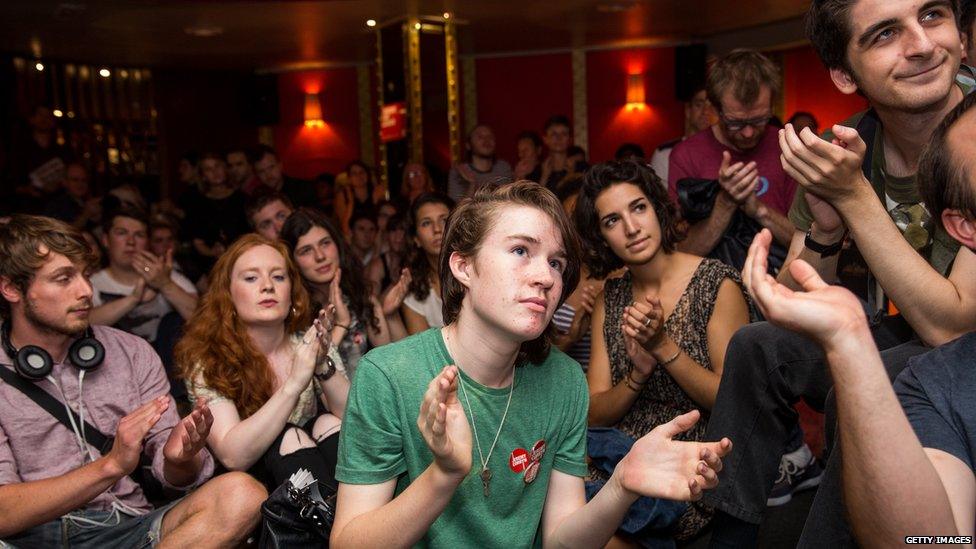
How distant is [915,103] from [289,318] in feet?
6.75

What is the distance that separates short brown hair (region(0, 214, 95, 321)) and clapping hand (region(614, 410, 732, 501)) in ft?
5.77

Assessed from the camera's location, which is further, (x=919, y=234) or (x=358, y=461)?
(x=919, y=234)

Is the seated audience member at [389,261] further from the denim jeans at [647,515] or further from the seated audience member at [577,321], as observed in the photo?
the denim jeans at [647,515]

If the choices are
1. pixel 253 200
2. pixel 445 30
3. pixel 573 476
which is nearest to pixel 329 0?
pixel 445 30

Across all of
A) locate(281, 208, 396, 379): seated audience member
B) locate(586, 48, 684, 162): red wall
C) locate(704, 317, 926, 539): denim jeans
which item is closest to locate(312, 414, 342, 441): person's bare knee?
locate(281, 208, 396, 379): seated audience member

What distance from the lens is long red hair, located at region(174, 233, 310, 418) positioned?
2.67 metres

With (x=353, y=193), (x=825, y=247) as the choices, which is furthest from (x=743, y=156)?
(x=353, y=193)

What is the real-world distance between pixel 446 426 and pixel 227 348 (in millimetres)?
1539

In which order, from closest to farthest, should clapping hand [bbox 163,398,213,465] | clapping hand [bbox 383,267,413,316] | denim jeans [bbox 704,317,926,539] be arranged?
denim jeans [bbox 704,317,926,539]
clapping hand [bbox 163,398,213,465]
clapping hand [bbox 383,267,413,316]

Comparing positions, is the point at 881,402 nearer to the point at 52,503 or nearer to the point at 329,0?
the point at 52,503

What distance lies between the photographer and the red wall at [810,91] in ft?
32.1

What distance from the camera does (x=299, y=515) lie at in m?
2.05

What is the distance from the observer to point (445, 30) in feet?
27.3

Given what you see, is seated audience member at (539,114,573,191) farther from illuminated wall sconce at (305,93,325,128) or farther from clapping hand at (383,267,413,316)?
illuminated wall sconce at (305,93,325,128)
